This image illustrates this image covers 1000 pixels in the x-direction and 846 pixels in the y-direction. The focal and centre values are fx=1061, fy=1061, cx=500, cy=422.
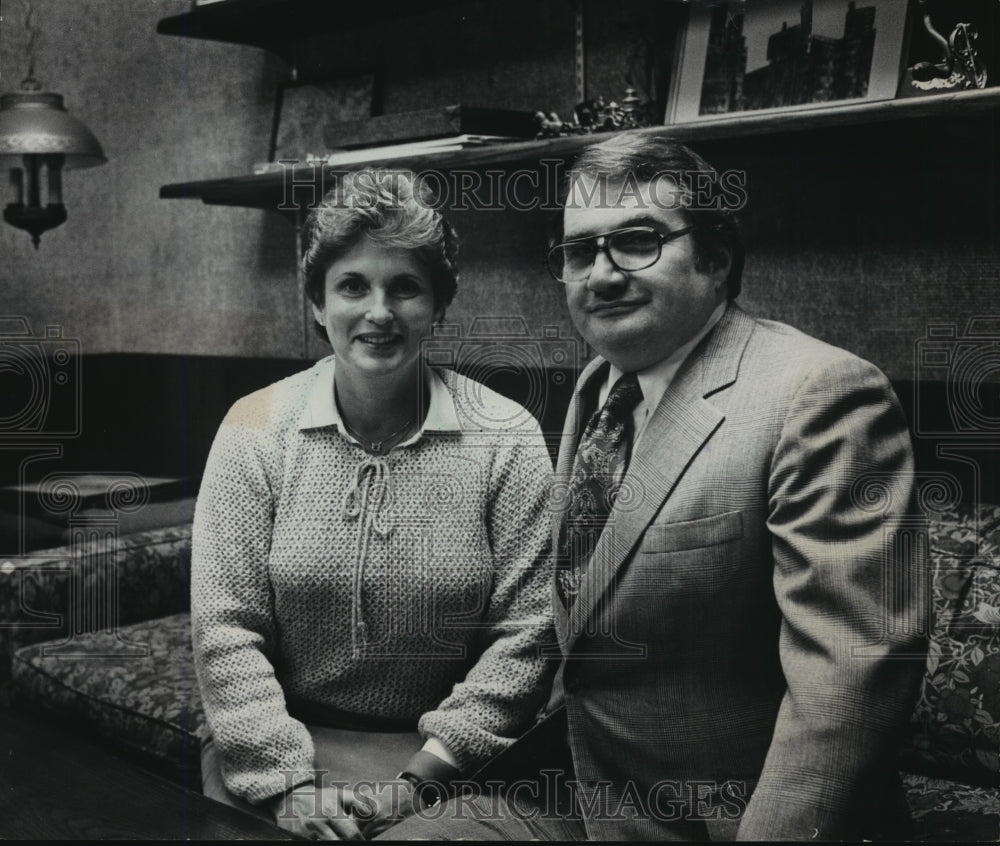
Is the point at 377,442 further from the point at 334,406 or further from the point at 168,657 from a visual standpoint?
the point at 168,657

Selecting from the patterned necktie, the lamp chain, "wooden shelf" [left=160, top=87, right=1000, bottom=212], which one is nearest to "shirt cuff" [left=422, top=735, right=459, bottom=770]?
the patterned necktie

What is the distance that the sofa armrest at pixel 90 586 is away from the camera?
4.98 feet

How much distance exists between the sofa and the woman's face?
0.44 metres

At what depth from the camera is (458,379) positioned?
4.03ft

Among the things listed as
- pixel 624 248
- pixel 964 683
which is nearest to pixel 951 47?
pixel 624 248

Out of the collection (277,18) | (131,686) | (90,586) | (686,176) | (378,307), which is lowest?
(131,686)

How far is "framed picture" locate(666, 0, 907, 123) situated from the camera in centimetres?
125

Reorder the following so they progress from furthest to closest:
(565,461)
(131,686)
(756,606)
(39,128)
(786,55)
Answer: (131,686) → (39,128) → (786,55) → (565,461) → (756,606)

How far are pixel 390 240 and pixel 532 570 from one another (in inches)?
15.7

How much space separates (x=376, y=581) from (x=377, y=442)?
0.16m

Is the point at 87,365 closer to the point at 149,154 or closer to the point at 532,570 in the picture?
the point at 149,154

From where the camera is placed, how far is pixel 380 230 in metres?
1.18

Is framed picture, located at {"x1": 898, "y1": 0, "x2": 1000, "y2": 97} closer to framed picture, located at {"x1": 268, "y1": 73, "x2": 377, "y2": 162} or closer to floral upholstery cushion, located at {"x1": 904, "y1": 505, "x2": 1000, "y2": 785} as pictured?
floral upholstery cushion, located at {"x1": 904, "y1": 505, "x2": 1000, "y2": 785}

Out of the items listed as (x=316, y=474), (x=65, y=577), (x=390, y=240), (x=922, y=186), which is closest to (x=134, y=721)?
(x=65, y=577)
